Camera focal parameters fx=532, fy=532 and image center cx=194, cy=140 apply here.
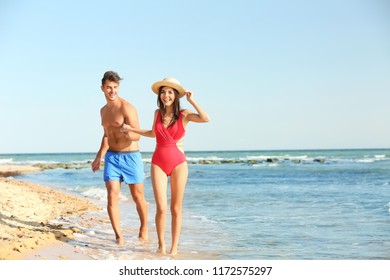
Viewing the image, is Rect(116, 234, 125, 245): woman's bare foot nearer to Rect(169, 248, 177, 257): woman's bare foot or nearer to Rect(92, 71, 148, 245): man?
Rect(92, 71, 148, 245): man

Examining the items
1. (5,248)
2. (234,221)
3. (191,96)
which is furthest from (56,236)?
(234,221)

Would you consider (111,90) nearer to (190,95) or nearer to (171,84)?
(171,84)

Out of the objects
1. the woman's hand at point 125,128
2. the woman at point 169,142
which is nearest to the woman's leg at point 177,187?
the woman at point 169,142

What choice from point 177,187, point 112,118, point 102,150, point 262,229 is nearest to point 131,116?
point 112,118

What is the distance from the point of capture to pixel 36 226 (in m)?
5.56

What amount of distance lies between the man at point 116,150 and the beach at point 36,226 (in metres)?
0.58

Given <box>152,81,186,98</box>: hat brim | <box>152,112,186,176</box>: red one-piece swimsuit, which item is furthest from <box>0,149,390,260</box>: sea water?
<box>152,81,186,98</box>: hat brim

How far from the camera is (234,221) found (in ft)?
21.9

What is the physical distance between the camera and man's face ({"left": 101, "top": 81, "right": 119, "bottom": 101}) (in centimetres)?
467

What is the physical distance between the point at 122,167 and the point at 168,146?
74cm

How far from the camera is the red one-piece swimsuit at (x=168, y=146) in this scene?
4.17m

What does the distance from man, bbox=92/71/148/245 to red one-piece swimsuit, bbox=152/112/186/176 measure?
45cm
